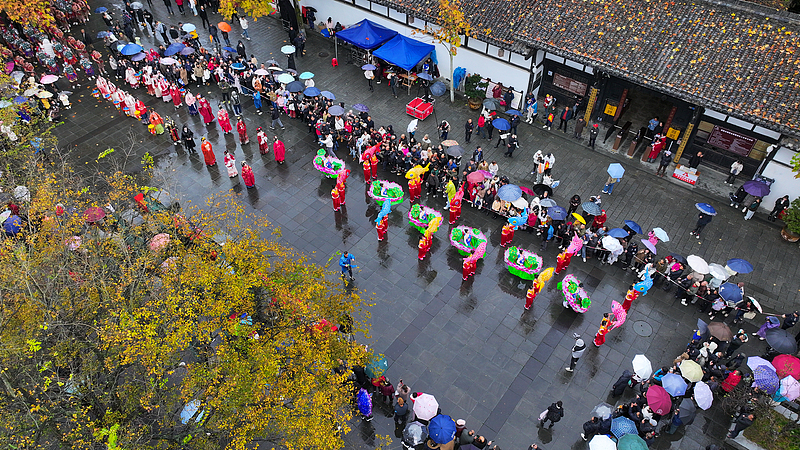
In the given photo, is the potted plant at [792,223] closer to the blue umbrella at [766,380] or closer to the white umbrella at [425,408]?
the blue umbrella at [766,380]

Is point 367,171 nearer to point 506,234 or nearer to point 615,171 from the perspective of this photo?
point 506,234

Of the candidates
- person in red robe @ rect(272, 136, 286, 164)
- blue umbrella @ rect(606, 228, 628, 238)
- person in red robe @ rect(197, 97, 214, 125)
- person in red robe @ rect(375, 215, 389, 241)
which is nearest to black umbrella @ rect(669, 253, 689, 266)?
blue umbrella @ rect(606, 228, 628, 238)

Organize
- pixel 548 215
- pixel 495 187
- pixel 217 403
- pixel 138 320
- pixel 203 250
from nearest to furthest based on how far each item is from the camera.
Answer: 1. pixel 217 403
2. pixel 138 320
3. pixel 203 250
4. pixel 548 215
5. pixel 495 187

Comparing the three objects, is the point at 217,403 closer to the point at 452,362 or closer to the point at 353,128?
the point at 452,362

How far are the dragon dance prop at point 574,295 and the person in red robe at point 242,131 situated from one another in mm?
19542

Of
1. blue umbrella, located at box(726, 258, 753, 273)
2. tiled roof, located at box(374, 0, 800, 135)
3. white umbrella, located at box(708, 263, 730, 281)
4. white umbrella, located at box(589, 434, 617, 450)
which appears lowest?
white umbrella, located at box(589, 434, 617, 450)

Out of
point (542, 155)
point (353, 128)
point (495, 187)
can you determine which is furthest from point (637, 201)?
point (353, 128)

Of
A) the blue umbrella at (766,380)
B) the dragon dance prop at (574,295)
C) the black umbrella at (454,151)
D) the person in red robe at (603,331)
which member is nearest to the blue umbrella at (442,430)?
the person in red robe at (603,331)

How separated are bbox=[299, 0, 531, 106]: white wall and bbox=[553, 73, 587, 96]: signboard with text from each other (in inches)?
73.6

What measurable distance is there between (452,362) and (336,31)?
26.2 m

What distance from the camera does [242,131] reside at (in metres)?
30.2

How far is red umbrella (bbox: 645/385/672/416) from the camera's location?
57.8 feet

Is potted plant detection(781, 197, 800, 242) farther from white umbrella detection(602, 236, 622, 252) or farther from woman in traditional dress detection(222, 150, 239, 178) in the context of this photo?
woman in traditional dress detection(222, 150, 239, 178)

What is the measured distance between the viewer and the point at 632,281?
23500 millimetres
